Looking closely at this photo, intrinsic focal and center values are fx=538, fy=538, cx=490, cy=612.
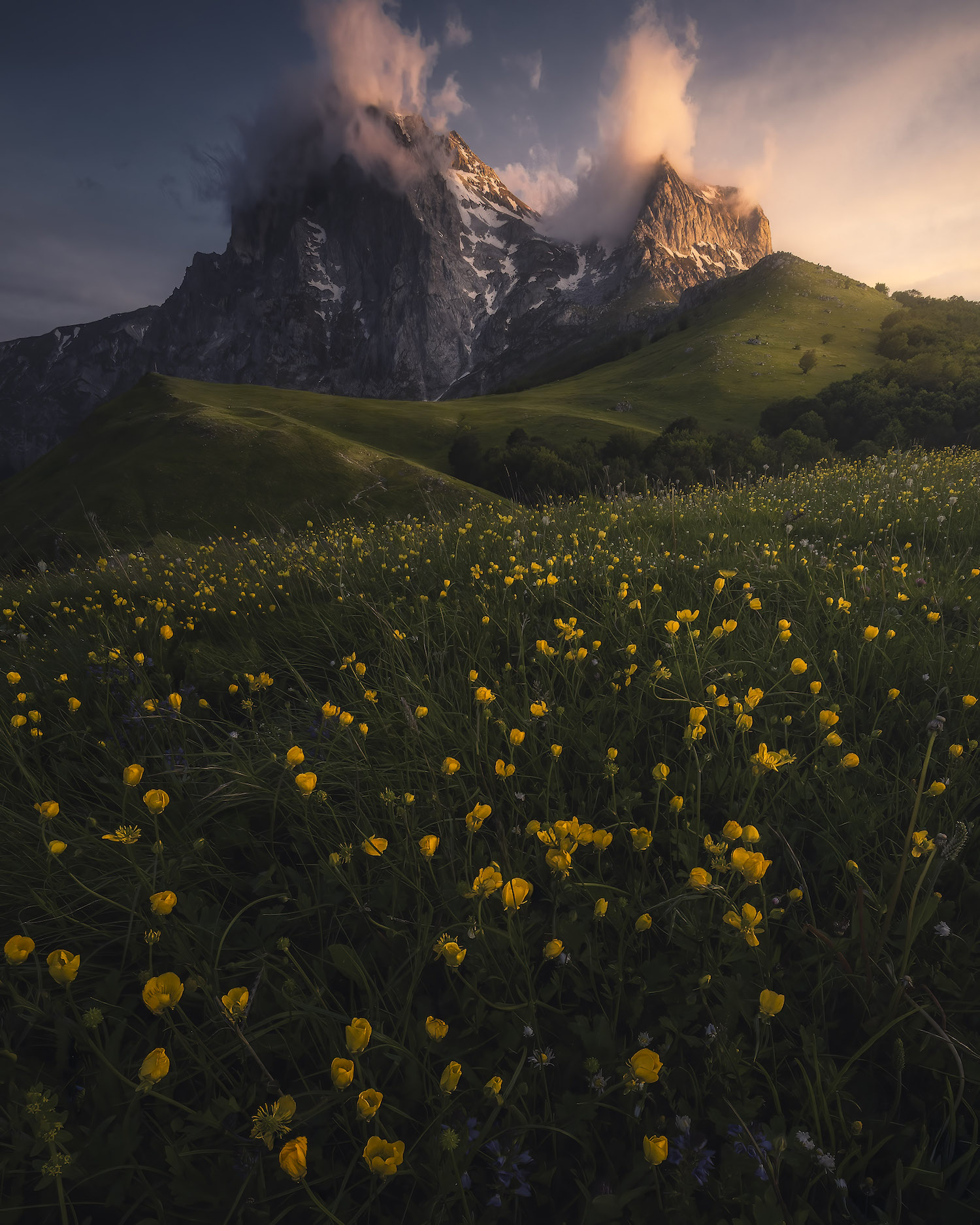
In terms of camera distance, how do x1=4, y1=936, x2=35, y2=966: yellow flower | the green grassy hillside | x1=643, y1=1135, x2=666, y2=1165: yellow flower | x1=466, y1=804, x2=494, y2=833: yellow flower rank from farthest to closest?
1. the green grassy hillside
2. x1=466, y1=804, x2=494, y2=833: yellow flower
3. x1=4, y1=936, x2=35, y2=966: yellow flower
4. x1=643, y1=1135, x2=666, y2=1165: yellow flower

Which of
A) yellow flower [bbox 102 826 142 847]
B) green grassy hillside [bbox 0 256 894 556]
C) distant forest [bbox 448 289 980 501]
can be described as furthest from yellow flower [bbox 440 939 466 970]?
distant forest [bbox 448 289 980 501]

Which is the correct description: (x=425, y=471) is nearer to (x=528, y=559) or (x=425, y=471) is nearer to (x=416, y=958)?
(x=528, y=559)

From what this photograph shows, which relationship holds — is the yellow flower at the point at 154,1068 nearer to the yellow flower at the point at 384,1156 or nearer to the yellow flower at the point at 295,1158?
the yellow flower at the point at 295,1158

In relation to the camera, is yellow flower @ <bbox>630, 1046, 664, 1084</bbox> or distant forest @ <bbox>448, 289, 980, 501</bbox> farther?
distant forest @ <bbox>448, 289, 980, 501</bbox>

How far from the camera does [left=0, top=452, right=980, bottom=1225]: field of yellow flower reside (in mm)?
Answer: 1310

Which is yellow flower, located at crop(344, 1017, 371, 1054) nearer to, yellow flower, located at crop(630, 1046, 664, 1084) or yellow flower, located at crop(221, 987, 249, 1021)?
yellow flower, located at crop(221, 987, 249, 1021)

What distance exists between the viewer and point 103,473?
56.7 meters

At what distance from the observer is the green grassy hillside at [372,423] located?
51250 millimetres

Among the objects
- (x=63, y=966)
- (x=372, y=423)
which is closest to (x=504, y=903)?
(x=63, y=966)

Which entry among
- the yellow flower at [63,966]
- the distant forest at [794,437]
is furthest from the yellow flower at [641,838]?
the distant forest at [794,437]

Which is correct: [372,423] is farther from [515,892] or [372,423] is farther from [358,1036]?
[358,1036]

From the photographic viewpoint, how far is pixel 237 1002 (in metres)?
1.28

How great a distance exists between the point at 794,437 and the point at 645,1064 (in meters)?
72.5

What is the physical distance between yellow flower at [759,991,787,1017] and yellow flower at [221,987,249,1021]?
1.28 meters
